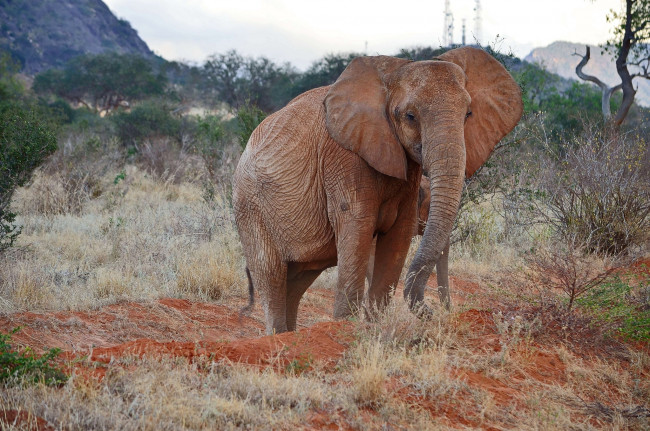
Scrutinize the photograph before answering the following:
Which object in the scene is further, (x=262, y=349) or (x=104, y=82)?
(x=104, y=82)

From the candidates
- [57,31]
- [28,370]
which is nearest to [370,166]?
[28,370]

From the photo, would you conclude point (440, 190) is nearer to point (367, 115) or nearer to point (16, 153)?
point (367, 115)

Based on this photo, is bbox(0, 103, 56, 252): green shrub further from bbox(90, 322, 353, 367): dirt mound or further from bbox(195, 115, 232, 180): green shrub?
bbox(195, 115, 232, 180): green shrub

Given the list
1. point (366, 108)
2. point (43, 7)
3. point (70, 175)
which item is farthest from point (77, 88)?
point (366, 108)

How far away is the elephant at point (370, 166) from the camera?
479 cm

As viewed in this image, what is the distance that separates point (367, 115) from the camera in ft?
17.0

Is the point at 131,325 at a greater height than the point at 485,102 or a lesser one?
lesser

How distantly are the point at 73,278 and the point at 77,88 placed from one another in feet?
117

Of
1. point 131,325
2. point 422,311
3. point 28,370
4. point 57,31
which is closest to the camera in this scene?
point 28,370

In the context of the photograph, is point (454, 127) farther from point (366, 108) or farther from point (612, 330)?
point (612, 330)

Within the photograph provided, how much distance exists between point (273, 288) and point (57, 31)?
6943 cm

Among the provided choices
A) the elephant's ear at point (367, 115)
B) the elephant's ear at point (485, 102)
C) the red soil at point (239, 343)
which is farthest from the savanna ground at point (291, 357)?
the elephant's ear at point (485, 102)

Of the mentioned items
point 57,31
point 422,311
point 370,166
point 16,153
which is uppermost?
point 57,31

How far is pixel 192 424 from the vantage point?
11.0ft
